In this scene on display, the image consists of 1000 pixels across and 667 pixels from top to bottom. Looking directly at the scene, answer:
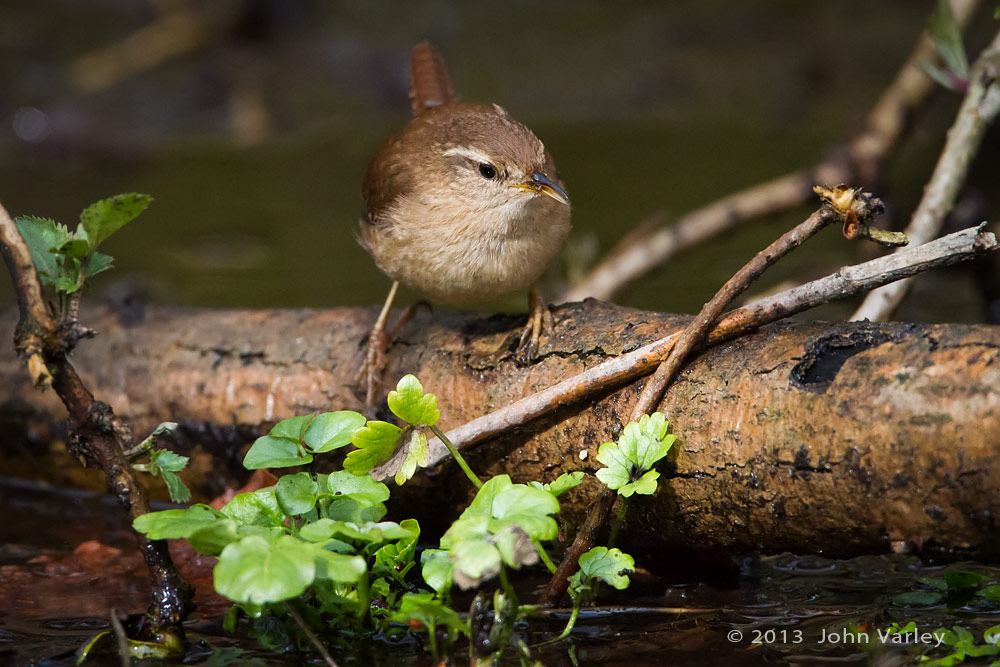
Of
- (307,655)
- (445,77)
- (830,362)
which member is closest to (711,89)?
(445,77)

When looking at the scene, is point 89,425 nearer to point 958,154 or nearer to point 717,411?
point 717,411

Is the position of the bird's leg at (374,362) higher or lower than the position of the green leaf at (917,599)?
higher

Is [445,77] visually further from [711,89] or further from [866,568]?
[711,89]

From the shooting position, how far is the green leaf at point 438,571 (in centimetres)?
240

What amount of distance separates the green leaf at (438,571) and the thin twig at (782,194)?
3185mm

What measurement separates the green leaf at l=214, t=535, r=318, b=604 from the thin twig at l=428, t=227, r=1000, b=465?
26.2 inches

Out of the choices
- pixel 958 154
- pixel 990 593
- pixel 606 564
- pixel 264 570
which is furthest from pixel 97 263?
pixel 958 154

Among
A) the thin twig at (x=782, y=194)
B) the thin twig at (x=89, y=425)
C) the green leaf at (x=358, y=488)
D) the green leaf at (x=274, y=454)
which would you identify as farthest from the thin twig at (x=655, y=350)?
the thin twig at (x=782, y=194)

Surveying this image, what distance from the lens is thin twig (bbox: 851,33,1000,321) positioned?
3.80m

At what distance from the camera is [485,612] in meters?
2.74

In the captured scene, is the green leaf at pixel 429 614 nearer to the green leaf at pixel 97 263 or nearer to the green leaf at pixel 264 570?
the green leaf at pixel 264 570

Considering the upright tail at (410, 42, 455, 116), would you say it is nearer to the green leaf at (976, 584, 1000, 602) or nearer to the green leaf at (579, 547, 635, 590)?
the green leaf at (579, 547, 635, 590)

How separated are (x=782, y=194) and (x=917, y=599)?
10.4ft

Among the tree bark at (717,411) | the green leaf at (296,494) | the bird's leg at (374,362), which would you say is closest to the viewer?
the tree bark at (717,411)
